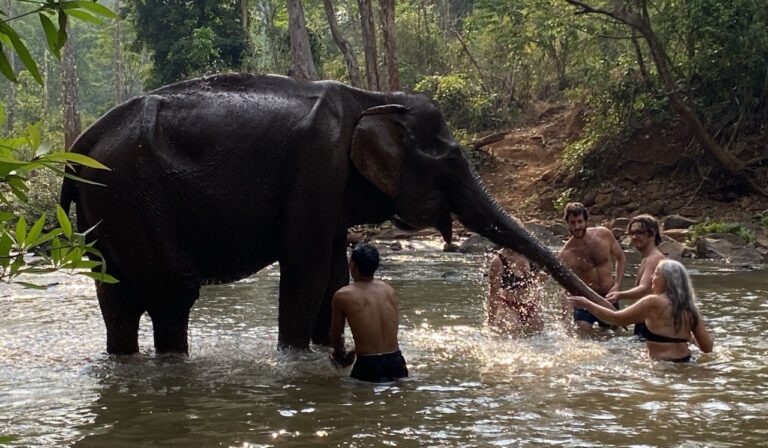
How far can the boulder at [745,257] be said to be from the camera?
13.5 meters

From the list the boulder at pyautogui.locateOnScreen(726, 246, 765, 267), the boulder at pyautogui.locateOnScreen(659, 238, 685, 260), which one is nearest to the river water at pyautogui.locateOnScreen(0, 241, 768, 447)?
the boulder at pyautogui.locateOnScreen(726, 246, 765, 267)

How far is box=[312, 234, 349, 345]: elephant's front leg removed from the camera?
680 cm

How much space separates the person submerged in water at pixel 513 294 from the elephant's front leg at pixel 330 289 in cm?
157

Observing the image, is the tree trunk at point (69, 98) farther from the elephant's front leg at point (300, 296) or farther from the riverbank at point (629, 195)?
the elephant's front leg at point (300, 296)

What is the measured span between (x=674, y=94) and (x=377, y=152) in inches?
540

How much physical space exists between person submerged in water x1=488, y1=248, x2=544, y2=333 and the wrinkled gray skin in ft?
4.21

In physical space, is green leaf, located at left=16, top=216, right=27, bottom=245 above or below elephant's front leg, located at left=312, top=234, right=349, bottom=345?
above

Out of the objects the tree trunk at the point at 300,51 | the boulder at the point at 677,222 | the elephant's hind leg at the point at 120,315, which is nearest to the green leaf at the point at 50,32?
the elephant's hind leg at the point at 120,315

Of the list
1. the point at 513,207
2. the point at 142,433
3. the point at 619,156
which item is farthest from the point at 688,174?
the point at 142,433

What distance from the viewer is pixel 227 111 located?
20.3 feet

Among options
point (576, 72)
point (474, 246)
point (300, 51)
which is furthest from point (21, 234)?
point (576, 72)

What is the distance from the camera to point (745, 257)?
45.3 feet

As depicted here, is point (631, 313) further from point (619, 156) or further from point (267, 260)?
point (619, 156)

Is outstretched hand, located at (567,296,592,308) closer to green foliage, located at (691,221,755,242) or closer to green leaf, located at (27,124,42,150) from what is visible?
green leaf, located at (27,124,42,150)
